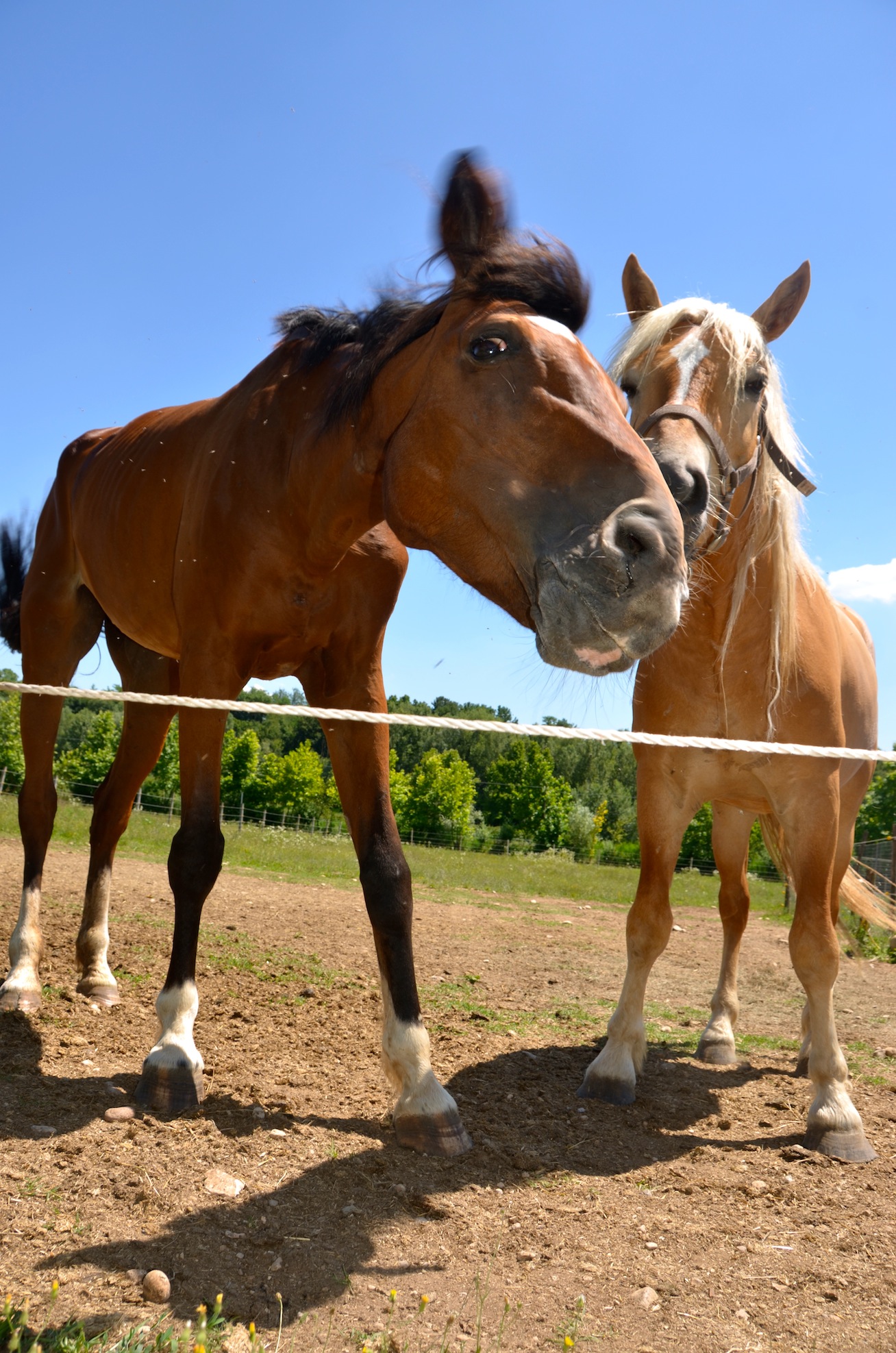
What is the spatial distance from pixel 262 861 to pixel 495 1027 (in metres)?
11.3

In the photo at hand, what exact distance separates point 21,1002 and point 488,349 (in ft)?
11.8

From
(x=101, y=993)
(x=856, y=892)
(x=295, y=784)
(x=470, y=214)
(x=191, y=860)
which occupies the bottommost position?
(x=295, y=784)

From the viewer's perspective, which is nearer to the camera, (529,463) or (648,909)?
(529,463)

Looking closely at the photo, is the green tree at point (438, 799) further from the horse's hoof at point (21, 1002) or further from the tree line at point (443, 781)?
the horse's hoof at point (21, 1002)

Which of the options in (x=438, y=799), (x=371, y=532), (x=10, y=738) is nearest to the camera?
(x=371, y=532)

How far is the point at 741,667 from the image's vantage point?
3.85 meters

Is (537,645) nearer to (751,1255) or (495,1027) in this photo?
(751,1255)

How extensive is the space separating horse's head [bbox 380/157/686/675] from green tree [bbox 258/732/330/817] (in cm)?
5123

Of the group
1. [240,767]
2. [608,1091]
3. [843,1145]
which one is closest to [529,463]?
[608,1091]

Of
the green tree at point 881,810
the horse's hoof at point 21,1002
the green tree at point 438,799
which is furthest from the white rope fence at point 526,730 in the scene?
the green tree at point 438,799

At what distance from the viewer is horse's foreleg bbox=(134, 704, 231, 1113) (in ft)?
10.5

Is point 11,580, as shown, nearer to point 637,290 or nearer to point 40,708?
point 40,708

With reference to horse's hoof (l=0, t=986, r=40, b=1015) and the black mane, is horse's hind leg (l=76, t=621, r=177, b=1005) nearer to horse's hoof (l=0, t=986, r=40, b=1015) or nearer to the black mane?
horse's hoof (l=0, t=986, r=40, b=1015)

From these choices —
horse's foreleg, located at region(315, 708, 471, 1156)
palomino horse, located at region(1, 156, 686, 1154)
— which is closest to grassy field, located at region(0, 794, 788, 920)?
palomino horse, located at region(1, 156, 686, 1154)
